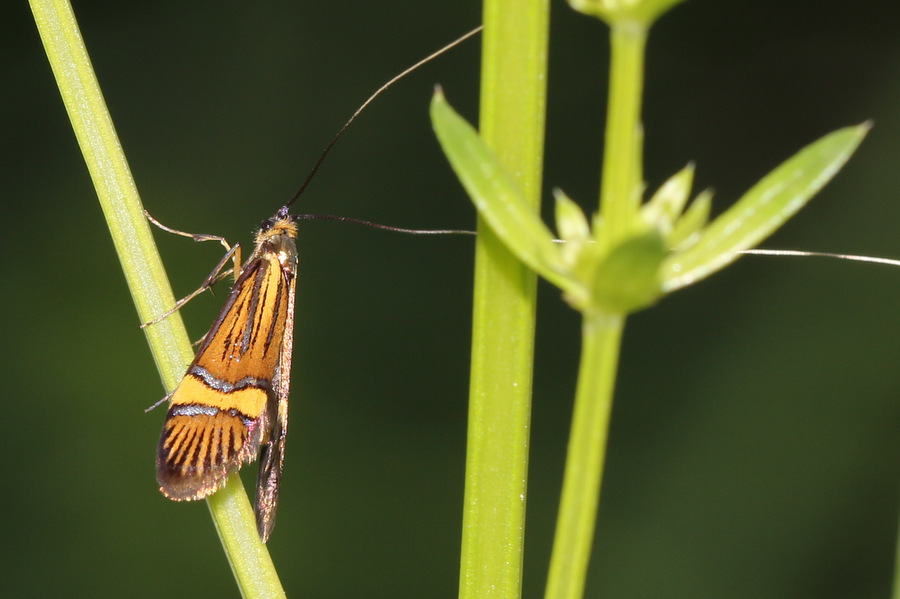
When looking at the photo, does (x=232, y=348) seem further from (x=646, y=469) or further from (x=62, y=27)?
(x=646, y=469)

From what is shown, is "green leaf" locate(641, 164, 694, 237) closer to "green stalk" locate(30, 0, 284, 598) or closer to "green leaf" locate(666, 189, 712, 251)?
"green leaf" locate(666, 189, 712, 251)

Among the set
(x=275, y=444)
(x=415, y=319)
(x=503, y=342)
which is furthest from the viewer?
(x=415, y=319)

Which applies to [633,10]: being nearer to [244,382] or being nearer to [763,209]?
[763,209]

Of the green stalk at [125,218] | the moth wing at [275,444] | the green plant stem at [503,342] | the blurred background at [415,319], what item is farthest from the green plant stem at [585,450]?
the blurred background at [415,319]

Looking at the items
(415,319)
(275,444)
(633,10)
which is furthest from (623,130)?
(415,319)

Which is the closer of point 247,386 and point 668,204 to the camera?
point 668,204

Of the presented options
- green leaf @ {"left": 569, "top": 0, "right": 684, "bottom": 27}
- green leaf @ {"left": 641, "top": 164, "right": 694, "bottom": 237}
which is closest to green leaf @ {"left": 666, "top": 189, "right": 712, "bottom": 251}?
green leaf @ {"left": 641, "top": 164, "right": 694, "bottom": 237}
